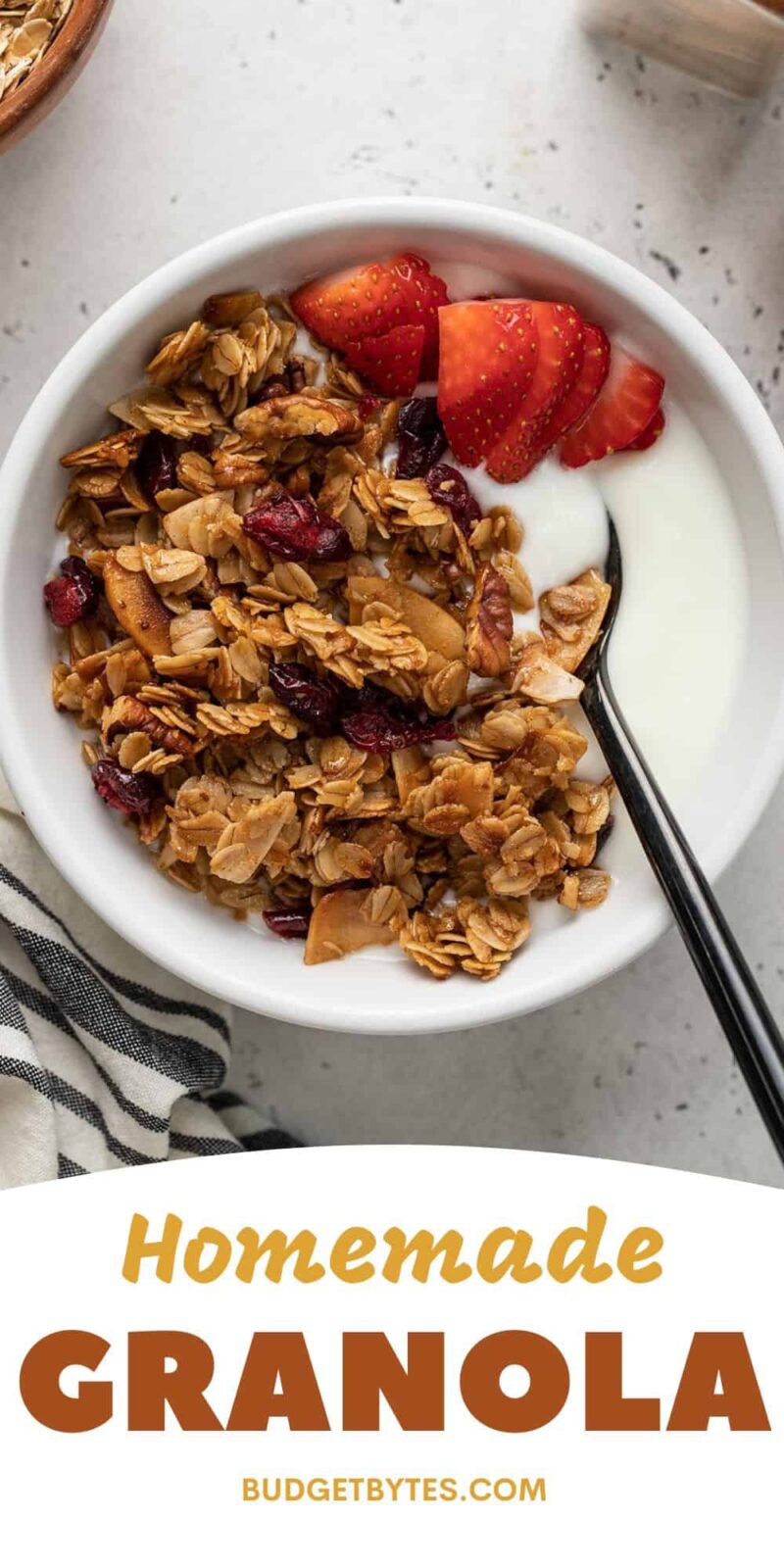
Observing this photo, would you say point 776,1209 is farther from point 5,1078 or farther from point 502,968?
point 5,1078

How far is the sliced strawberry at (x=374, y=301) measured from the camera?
851mm

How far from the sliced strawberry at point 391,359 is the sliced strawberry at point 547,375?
0.24 ft

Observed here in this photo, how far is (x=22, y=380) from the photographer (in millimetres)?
998

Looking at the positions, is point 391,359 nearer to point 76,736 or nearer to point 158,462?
point 158,462

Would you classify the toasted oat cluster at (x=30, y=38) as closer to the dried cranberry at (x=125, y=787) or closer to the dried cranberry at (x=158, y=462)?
the dried cranberry at (x=158, y=462)

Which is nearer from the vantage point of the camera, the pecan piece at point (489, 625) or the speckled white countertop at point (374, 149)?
the pecan piece at point (489, 625)

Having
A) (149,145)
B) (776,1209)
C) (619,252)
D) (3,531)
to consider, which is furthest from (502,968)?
(149,145)

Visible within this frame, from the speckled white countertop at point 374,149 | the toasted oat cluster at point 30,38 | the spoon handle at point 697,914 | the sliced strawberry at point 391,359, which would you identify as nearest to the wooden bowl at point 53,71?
the toasted oat cluster at point 30,38

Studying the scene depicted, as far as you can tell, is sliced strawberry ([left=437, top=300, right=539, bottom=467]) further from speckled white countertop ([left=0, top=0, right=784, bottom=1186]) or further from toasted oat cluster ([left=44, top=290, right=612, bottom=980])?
speckled white countertop ([left=0, top=0, right=784, bottom=1186])

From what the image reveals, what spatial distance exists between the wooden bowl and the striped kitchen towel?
1.47ft

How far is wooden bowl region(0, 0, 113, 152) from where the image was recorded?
85 centimetres

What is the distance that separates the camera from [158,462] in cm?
88

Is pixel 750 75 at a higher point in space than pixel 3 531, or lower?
higher

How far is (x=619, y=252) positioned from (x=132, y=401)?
0.39m
